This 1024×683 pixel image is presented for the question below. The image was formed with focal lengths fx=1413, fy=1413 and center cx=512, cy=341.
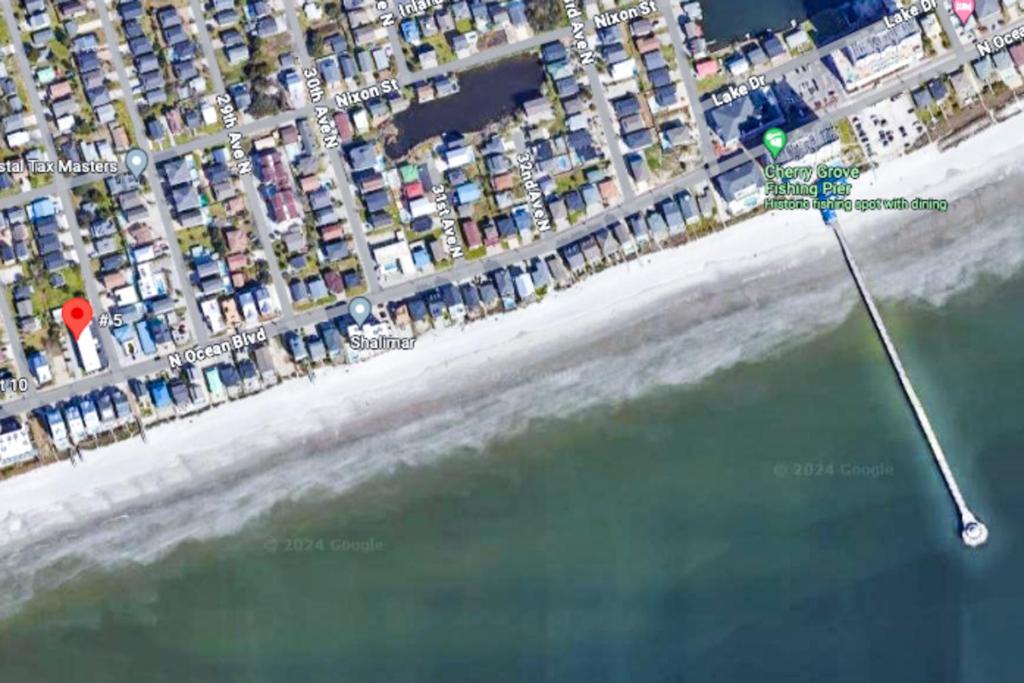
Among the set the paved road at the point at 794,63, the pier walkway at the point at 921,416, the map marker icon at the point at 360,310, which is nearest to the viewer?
the pier walkway at the point at 921,416

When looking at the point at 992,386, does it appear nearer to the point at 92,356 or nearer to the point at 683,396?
the point at 683,396

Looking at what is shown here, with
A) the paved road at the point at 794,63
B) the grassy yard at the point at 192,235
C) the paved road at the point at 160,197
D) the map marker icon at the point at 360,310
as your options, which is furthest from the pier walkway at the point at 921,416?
the paved road at the point at 160,197

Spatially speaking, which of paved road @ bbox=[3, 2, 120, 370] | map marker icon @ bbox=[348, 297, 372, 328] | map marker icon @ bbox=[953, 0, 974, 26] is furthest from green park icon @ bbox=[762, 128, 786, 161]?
paved road @ bbox=[3, 2, 120, 370]

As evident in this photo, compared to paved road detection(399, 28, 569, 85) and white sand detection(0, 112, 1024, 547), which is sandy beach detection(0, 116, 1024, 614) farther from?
paved road detection(399, 28, 569, 85)

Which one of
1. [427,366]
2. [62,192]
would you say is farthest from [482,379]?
[62,192]

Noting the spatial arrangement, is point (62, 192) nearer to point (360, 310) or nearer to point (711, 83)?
point (360, 310)

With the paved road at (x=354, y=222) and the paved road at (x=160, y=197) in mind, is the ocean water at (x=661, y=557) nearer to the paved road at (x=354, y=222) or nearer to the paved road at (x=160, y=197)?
the paved road at (x=354, y=222)
